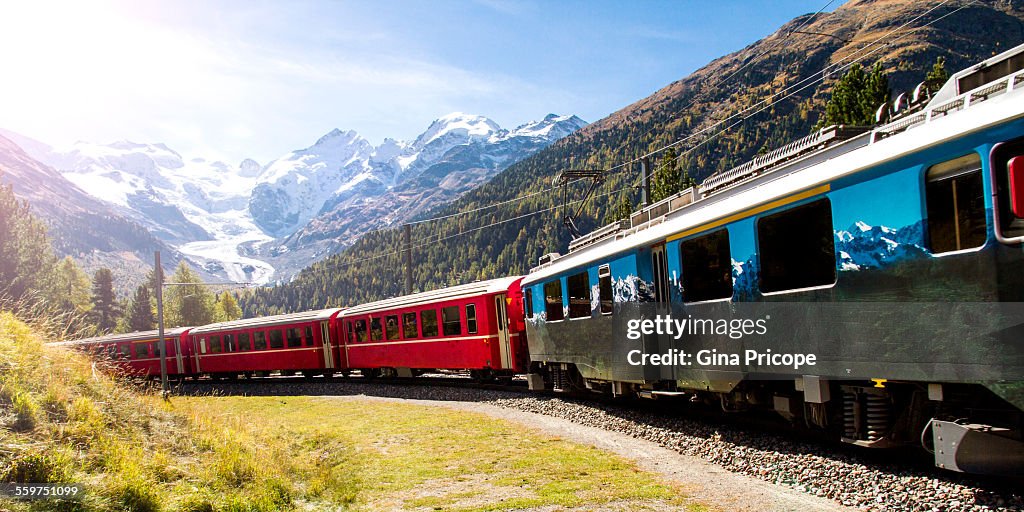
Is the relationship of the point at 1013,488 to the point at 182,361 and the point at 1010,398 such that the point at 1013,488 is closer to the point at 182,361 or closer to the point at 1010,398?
the point at 1010,398

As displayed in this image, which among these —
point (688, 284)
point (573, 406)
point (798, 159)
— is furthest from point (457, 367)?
point (798, 159)

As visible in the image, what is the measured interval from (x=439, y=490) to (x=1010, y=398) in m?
6.57

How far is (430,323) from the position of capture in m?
26.7

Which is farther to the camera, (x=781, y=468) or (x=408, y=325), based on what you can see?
(x=408, y=325)

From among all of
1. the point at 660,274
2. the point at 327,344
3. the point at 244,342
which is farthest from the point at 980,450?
the point at 244,342

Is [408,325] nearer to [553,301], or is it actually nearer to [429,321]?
[429,321]

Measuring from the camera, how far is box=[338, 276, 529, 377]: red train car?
22875 mm

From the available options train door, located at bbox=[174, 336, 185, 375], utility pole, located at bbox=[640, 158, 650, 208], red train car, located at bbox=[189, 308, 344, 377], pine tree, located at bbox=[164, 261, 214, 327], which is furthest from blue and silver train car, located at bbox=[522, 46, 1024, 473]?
pine tree, located at bbox=[164, 261, 214, 327]

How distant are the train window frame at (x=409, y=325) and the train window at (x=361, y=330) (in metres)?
3.74

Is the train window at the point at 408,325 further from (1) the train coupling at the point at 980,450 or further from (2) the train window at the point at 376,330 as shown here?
(1) the train coupling at the point at 980,450

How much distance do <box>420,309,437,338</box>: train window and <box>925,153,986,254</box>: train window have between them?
807 inches

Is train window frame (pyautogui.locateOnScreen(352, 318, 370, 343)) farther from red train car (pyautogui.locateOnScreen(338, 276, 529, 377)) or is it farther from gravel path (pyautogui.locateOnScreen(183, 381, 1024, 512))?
gravel path (pyautogui.locateOnScreen(183, 381, 1024, 512))

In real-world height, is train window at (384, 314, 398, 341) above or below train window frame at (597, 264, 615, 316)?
below

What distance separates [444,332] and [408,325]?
9.82 ft
